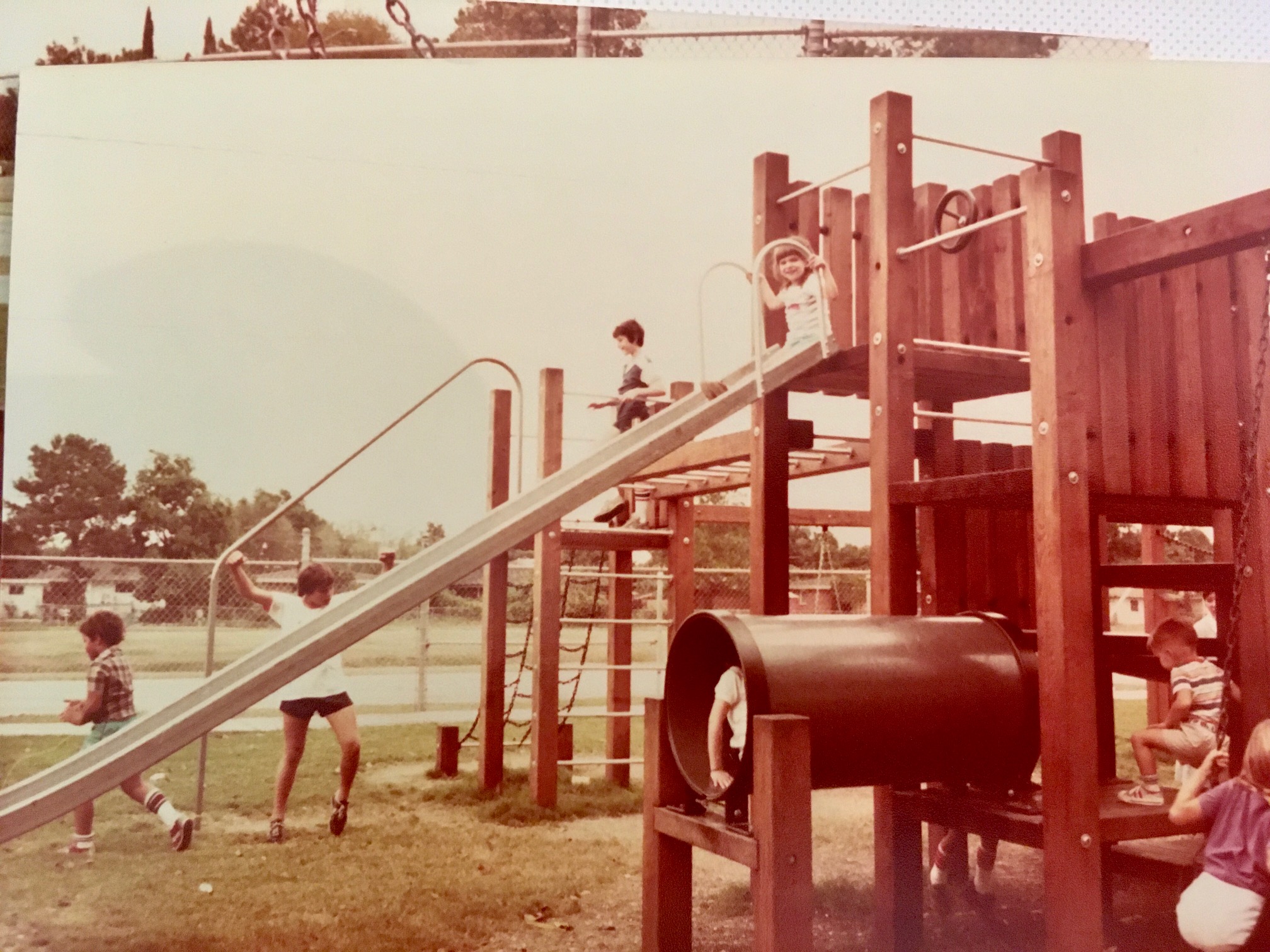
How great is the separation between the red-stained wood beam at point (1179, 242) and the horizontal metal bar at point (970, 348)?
2.34 ft

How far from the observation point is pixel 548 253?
9.24 feet

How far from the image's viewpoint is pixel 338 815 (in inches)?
104

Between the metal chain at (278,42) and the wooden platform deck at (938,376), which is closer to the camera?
the metal chain at (278,42)

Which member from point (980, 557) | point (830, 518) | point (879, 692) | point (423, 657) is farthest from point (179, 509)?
point (980, 557)

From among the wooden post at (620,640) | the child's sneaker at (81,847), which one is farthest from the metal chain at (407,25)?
the wooden post at (620,640)

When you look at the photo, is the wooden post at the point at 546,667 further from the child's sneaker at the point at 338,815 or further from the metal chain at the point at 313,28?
the metal chain at the point at 313,28

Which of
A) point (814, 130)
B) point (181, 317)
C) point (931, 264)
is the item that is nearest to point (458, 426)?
point (181, 317)

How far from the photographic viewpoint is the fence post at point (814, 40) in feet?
9.57

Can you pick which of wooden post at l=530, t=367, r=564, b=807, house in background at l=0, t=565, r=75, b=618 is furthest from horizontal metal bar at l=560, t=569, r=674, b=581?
house in background at l=0, t=565, r=75, b=618

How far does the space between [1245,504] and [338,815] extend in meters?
2.37

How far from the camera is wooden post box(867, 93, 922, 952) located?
288 cm

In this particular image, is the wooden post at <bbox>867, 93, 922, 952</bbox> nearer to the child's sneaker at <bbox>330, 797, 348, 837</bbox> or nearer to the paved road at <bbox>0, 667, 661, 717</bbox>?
the paved road at <bbox>0, 667, 661, 717</bbox>

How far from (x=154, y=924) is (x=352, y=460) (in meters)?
1.17

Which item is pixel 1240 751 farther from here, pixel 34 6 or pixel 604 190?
pixel 34 6
